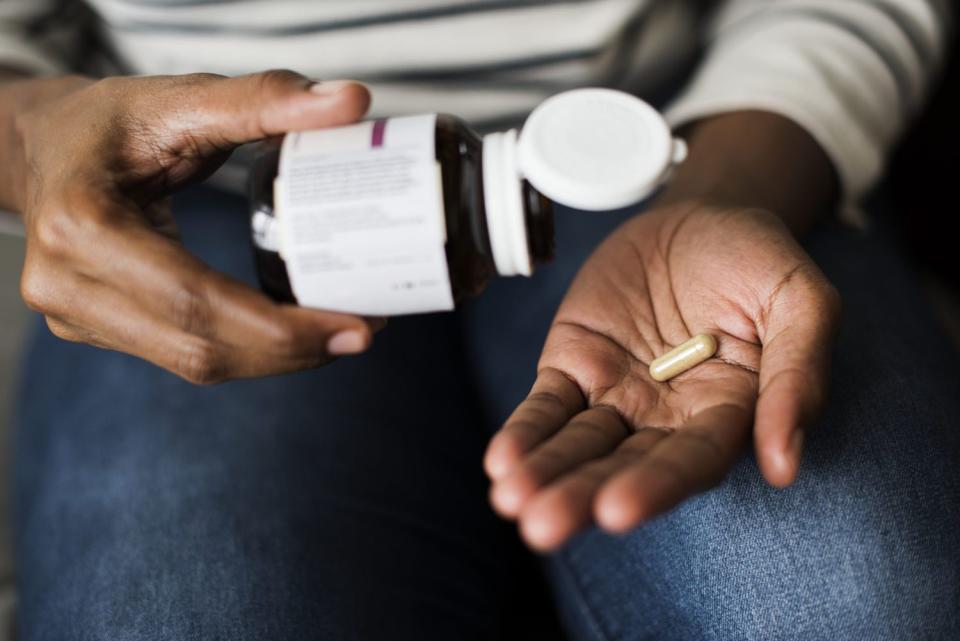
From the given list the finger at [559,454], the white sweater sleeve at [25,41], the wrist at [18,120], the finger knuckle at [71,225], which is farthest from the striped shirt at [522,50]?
the finger at [559,454]

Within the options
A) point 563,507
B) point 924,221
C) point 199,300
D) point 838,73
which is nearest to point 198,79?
point 199,300

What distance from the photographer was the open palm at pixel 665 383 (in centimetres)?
50

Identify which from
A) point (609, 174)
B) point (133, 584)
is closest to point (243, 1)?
point (609, 174)

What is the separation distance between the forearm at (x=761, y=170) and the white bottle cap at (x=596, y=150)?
23 centimetres

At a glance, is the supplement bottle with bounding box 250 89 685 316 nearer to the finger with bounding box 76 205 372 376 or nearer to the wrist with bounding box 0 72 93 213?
the finger with bounding box 76 205 372 376

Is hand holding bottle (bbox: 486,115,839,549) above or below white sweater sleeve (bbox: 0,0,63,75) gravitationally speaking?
below

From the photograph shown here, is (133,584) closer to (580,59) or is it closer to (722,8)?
(580,59)

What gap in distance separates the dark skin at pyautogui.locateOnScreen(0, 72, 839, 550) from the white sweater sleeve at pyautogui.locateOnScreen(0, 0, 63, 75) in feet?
0.59

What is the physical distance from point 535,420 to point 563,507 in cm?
10

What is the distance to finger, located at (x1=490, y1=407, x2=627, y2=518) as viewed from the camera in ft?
1.64

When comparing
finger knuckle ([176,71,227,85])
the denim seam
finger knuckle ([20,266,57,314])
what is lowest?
the denim seam

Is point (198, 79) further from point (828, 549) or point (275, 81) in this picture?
point (828, 549)

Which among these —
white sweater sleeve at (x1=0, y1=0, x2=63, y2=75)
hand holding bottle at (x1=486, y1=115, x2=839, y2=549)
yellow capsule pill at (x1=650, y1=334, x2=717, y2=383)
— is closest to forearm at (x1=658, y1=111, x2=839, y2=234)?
hand holding bottle at (x1=486, y1=115, x2=839, y2=549)

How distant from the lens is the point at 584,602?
78cm
